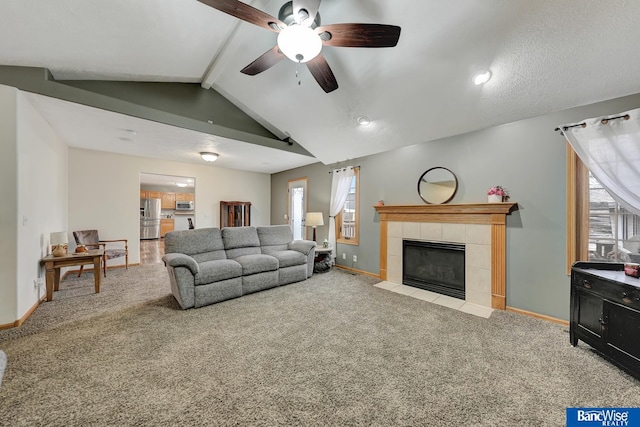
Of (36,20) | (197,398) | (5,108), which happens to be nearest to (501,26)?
(197,398)

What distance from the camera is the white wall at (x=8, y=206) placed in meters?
2.45

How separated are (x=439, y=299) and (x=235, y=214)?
5352mm

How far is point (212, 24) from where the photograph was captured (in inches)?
95.3

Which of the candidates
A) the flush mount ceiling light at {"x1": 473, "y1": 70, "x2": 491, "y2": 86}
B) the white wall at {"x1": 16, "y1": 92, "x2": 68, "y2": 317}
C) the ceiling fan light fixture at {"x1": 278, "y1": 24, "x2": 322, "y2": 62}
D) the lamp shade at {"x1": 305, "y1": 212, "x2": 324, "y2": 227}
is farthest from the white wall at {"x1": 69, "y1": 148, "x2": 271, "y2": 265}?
the flush mount ceiling light at {"x1": 473, "y1": 70, "x2": 491, "y2": 86}

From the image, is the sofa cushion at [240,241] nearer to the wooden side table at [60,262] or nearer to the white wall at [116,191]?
the wooden side table at [60,262]

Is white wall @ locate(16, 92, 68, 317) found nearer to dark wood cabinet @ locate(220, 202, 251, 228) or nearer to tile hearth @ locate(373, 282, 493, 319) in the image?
dark wood cabinet @ locate(220, 202, 251, 228)

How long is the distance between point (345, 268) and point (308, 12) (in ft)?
14.0

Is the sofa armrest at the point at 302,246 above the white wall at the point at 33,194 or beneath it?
beneath

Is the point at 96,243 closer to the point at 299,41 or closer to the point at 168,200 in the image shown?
the point at 299,41

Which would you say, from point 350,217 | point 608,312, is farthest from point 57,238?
point 608,312

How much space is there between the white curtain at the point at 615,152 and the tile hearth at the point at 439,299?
5.68 ft

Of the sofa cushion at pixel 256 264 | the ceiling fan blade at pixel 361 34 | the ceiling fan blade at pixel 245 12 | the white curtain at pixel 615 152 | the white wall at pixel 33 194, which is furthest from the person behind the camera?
the sofa cushion at pixel 256 264

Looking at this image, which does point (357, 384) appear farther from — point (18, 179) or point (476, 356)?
point (18, 179)

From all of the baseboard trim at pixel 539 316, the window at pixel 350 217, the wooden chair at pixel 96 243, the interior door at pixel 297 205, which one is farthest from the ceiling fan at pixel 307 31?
the wooden chair at pixel 96 243
